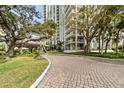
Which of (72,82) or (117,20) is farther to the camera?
(117,20)

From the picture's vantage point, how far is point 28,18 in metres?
16.7

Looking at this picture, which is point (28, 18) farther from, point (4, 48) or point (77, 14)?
point (77, 14)

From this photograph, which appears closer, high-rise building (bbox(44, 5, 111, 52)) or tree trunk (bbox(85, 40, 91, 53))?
tree trunk (bbox(85, 40, 91, 53))

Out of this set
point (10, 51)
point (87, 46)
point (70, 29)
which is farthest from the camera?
point (70, 29)

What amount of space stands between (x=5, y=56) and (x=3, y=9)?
3.55 metres

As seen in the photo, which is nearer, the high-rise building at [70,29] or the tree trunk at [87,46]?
the tree trunk at [87,46]

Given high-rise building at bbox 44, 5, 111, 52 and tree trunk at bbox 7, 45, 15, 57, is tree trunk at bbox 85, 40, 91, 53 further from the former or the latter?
tree trunk at bbox 7, 45, 15, 57

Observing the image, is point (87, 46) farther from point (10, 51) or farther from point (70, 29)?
point (10, 51)

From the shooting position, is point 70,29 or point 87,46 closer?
point 87,46

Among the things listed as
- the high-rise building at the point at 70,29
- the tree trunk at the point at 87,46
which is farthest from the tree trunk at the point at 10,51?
the tree trunk at the point at 87,46

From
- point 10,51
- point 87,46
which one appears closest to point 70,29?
point 87,46

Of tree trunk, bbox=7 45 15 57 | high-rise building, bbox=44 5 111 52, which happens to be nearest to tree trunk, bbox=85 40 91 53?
high-rise building, bbox=44 5 111 52

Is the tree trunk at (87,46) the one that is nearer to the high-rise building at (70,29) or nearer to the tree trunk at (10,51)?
the high-rise building at (70,29)
